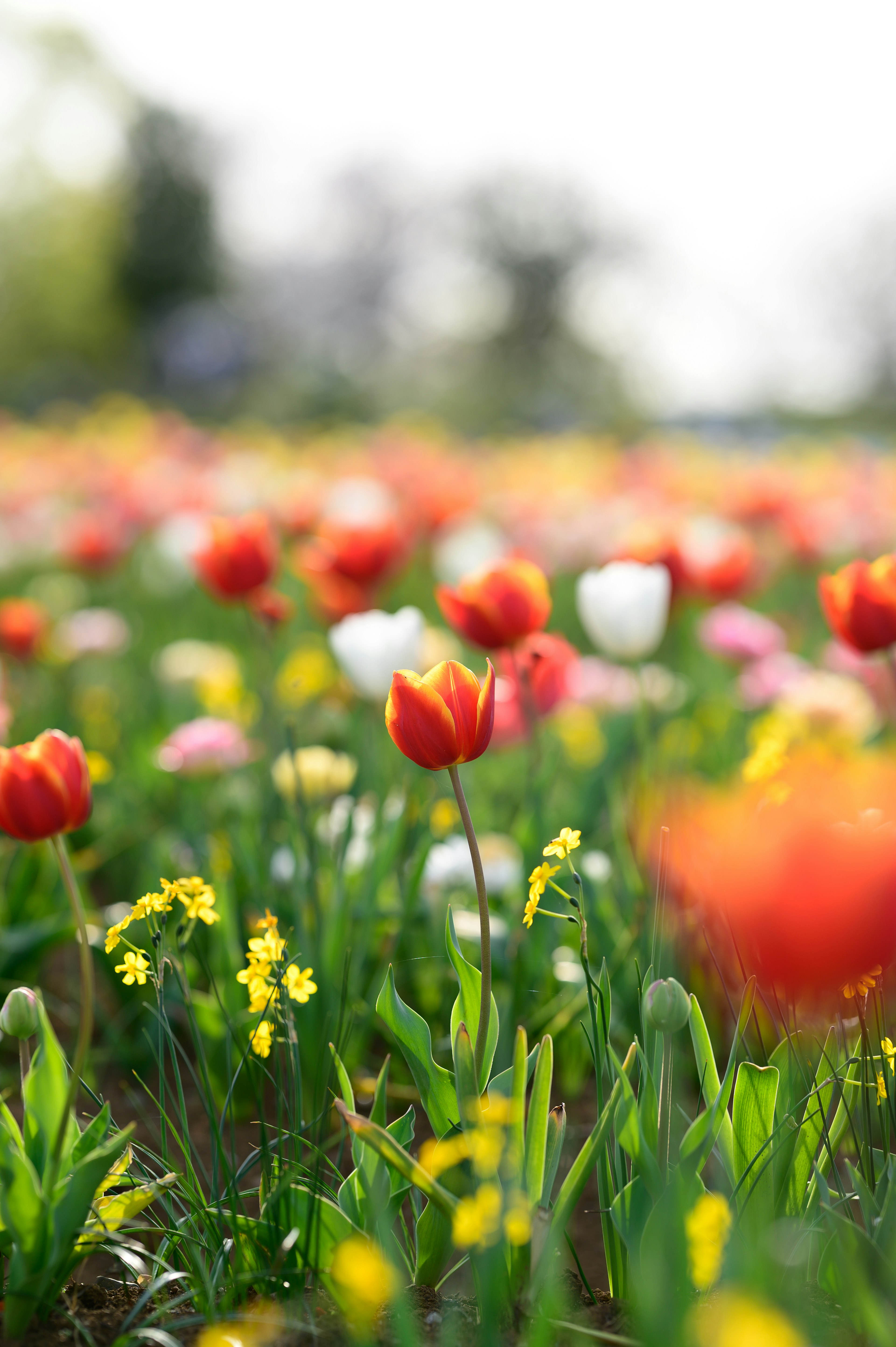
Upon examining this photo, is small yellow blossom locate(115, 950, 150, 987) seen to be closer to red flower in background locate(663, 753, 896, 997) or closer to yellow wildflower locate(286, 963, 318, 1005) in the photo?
yellow wildflower locate(286, 963, 318, 1005)

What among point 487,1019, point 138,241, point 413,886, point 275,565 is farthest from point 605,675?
point 138,241

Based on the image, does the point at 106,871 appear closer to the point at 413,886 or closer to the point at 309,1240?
the point at 413,886

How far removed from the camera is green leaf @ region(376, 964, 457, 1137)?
119cm

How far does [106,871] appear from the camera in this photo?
2520 mm

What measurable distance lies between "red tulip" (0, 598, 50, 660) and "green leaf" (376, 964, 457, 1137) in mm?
1764

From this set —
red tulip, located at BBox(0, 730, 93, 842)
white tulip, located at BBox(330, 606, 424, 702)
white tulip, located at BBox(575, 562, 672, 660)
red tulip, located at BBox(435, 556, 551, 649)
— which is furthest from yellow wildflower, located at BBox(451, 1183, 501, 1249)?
white tulip, located at BBox(575, 562, 672, 660)

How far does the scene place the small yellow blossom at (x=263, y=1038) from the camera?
1.13m

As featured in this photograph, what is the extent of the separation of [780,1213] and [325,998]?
28.9 inches

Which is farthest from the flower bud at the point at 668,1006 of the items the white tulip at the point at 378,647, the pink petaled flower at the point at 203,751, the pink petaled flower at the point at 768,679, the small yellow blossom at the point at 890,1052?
the pink petaled flower at the point at 768,679

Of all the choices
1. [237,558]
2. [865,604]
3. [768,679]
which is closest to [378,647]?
[237,558]

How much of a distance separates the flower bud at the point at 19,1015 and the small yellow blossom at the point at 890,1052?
875 mm

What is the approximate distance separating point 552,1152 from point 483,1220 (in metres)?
0.33

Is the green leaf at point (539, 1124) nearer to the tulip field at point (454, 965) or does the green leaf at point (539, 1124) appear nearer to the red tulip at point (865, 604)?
the tulip field at point (454, 965)

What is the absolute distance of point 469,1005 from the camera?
4.08 ft
